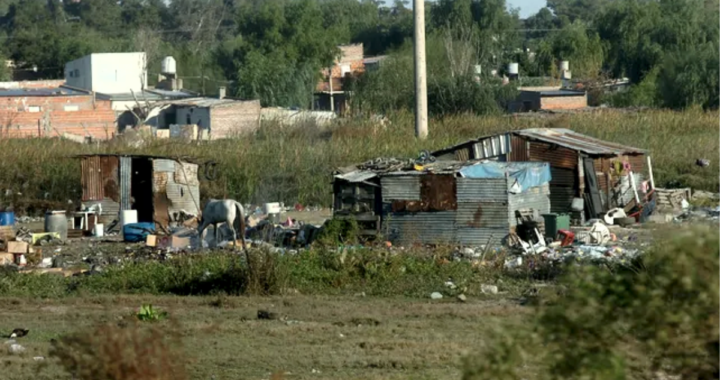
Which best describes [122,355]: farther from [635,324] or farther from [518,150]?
[518,150]

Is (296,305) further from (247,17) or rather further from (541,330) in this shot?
(247,17)

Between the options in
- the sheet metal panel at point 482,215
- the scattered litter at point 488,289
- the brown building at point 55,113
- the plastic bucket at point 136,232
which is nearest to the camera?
the scattered litter at point 488,289

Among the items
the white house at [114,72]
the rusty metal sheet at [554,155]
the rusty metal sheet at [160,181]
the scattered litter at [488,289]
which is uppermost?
the white house at [114,72]

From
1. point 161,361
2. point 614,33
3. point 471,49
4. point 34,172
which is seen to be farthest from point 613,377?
point 614,33

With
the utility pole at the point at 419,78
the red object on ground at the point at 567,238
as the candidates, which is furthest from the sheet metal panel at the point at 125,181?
the utility pole at the point at 419,78

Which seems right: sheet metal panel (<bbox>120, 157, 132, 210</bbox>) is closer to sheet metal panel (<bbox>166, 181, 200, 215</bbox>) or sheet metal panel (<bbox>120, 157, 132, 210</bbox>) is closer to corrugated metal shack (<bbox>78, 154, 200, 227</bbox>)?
corrugated metal shack (<bbox>78, 154, 200, 227</bbox>)

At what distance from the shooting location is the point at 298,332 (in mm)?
12695

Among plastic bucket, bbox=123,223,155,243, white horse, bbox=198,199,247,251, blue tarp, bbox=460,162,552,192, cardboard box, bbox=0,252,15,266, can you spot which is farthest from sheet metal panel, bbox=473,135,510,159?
cardboard box, bbox=0,252,15,266

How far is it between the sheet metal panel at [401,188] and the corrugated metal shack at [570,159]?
4498mm

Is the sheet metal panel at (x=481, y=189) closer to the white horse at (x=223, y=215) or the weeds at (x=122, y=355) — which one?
the white horse at (x=223, y=215)

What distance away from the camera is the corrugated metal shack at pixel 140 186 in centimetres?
2547

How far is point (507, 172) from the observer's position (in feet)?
69.4

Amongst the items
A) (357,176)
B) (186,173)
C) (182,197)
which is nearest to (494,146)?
(357,176)

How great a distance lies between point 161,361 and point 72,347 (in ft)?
1.90
